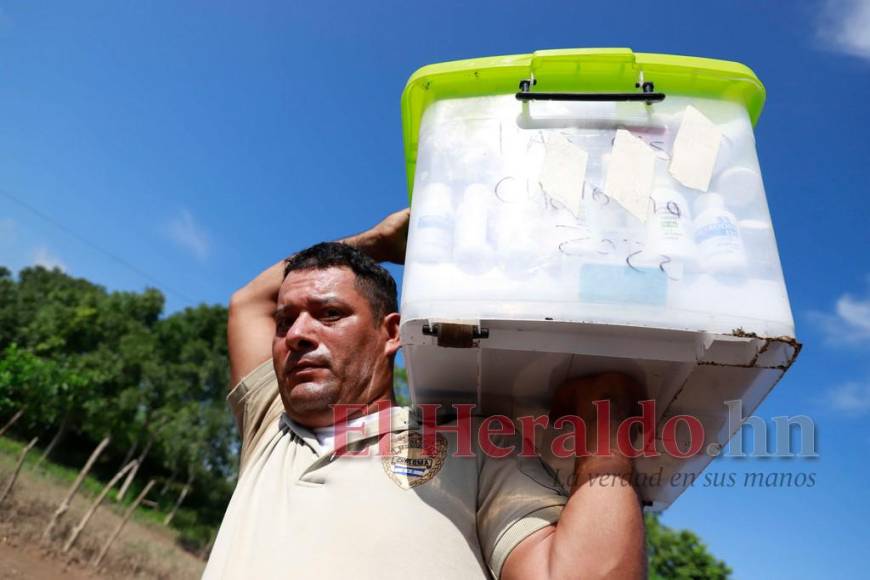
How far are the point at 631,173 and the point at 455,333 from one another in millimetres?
488

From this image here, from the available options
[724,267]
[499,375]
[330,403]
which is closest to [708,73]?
[724,267]

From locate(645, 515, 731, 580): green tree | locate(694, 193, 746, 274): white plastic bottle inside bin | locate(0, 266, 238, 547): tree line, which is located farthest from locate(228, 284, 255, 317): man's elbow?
locate(645, 515, 731, 580): green tree

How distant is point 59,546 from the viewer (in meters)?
12.0

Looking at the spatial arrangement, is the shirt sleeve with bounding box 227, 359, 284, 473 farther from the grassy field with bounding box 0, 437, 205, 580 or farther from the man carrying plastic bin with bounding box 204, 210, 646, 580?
the grassy field with bounding box 0, 437, 205, 580

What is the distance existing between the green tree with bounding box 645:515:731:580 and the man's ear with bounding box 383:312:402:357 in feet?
91.8

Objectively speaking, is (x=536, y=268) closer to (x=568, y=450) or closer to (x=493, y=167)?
(x=493, y=167)

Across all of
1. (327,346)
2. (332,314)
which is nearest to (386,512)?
(327,346)

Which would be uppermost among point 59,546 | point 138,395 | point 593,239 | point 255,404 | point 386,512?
point 138,395

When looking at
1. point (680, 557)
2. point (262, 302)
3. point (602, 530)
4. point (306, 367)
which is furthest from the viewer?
point (680, 557)

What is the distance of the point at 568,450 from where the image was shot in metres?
1.32

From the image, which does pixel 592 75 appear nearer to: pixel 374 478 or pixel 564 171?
pixel 564 171

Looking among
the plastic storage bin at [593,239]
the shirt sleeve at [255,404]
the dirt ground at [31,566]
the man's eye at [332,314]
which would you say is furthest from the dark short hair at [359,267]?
the dirt ground at [31,566]

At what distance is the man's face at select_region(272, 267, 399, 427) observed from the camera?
1.71 metres

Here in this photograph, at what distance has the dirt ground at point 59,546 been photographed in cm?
1092
